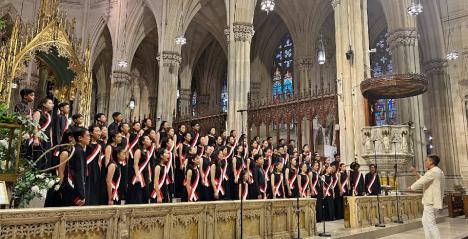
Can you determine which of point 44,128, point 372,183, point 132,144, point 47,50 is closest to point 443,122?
point 372,183

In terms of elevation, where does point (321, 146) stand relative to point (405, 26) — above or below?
below

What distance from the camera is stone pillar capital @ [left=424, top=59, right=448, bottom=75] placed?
709 inches

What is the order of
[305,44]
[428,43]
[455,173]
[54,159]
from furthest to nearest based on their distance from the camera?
[305,44], [428,43], [455,173], [54,159]

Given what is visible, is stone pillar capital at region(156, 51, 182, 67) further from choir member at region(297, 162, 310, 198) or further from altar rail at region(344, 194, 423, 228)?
altar rail at region(344, 194, 423, 228)

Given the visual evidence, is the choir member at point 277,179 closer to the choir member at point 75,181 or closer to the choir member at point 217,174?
the choir member at point 217,174

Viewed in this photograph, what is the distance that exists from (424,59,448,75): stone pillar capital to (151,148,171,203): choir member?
16957 millimetres

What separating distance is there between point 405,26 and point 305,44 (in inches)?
249

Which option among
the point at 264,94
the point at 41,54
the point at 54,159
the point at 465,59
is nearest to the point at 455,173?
the point at 465,59

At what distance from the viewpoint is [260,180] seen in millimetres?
7402

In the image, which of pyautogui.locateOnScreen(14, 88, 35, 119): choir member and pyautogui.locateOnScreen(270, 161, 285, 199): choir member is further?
pyautogui.locateOnScreen(270, 161, 285, 199): choir member

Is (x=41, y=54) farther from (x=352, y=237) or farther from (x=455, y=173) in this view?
(x=455, y=173)

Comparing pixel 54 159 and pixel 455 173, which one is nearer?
pixel 54 159

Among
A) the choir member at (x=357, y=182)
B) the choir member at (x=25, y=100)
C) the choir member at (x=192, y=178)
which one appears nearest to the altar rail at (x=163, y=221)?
the choir member at (x=192, y=178)

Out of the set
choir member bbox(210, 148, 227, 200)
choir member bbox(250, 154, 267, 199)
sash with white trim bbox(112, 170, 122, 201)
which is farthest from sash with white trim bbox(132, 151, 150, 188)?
choir member bbox(250, 154, 267, 199)
